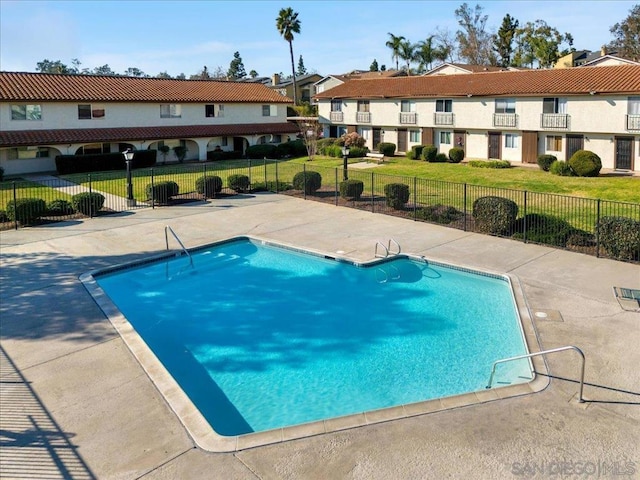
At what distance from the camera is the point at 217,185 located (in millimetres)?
27500

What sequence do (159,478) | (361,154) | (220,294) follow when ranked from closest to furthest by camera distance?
(159,478), (220,294), (361,154)

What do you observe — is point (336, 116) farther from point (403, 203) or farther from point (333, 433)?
point (333, 433)

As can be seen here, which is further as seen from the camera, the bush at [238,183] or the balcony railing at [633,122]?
the balcony railing at [633,122]

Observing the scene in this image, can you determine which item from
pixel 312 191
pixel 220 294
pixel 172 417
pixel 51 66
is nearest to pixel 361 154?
pixel 312 191

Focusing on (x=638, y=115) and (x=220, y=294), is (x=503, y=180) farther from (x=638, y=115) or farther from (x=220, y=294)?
(x=220, y=294)

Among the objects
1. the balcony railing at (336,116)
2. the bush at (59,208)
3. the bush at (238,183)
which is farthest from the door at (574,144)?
the bush at (59,208)

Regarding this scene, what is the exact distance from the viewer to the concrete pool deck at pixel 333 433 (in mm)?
7000

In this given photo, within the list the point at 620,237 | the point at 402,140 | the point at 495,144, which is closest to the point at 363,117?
the point at 402,140

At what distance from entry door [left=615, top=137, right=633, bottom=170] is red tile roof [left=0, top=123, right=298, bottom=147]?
26.9 m

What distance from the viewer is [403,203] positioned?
76.5 feet

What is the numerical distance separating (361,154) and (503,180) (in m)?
14.5

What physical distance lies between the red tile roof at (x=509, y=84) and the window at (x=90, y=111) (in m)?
20.0

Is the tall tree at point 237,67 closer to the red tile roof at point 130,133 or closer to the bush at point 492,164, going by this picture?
the red tile roof at point 130,133

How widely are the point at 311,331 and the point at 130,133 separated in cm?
3292
